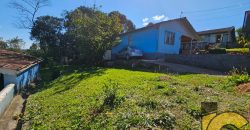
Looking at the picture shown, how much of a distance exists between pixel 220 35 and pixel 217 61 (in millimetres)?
26341

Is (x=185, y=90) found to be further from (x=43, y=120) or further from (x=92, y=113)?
(x=43, y=120)

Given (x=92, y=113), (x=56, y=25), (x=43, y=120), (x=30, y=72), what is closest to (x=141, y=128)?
(x=92, y=113)

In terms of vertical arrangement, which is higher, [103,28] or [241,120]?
[103,28]

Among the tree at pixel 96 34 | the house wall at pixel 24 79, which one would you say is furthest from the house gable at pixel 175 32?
the house wall at pixel 24 79

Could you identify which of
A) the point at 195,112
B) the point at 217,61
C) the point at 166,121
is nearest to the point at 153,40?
the point at 217,61

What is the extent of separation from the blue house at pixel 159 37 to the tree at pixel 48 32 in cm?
906

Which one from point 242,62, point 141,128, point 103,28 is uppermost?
point 103,28

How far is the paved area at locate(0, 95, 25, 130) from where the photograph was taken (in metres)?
9.52

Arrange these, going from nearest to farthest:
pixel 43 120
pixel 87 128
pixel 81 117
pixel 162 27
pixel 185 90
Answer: pixel 87 128 → pixel 81 117 → pixel 43 120 → pixel 185 90 → pixel 162 27

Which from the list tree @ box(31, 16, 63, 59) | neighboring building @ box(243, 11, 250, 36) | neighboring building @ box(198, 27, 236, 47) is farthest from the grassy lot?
neighboring building @ box(198, 27, 236, 47)

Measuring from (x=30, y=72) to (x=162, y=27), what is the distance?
15428mm

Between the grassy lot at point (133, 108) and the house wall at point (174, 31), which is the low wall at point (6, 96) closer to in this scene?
the grassy lot at point (133, 108)

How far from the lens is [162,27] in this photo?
28.6 metres

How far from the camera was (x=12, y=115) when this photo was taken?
35.8 ft
